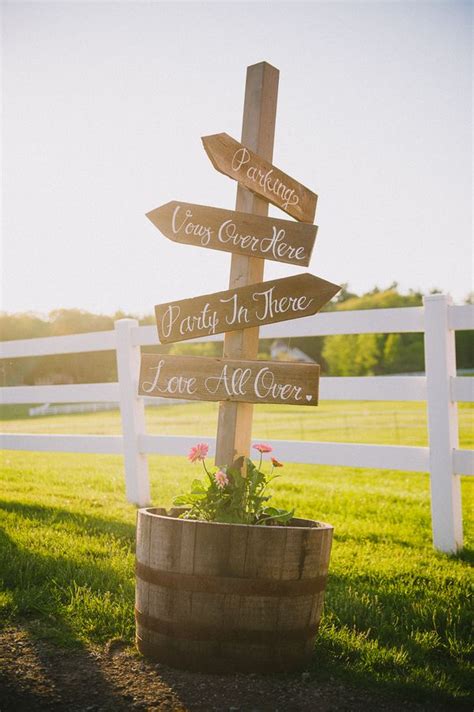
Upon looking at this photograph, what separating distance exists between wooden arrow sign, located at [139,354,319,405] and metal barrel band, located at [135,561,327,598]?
0.90m

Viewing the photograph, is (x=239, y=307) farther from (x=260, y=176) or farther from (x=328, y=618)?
(x=328, y=618)

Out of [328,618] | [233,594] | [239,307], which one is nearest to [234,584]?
[233,594]

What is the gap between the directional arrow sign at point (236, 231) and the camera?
3.52 metres

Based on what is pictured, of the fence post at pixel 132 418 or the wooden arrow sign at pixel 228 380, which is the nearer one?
the wooden arrow sign at pixel 228 380

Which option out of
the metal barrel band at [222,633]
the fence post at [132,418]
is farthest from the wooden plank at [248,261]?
the fence post at [132,418]

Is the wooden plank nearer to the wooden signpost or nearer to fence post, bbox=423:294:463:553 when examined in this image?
the wooden signpost

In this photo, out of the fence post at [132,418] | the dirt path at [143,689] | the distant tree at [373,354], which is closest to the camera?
the dirt path at [143,689]

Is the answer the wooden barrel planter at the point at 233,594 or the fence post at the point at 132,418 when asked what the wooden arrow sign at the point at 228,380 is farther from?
the fence post at the point at 132,418

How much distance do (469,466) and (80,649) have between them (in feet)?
9.89

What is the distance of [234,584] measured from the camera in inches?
111

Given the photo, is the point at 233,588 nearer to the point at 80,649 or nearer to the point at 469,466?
the point at 80,649

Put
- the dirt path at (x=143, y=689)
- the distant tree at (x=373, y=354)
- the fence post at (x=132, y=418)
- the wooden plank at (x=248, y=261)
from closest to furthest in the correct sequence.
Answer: the dirt path at (x=143, y=689), the wooden plank at (x=248, y=261), the fence post at (x=132, y=418), the distant tree at (x=373, y=354)

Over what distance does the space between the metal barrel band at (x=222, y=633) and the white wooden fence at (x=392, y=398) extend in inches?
92.9

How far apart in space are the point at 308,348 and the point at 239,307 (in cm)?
7696
